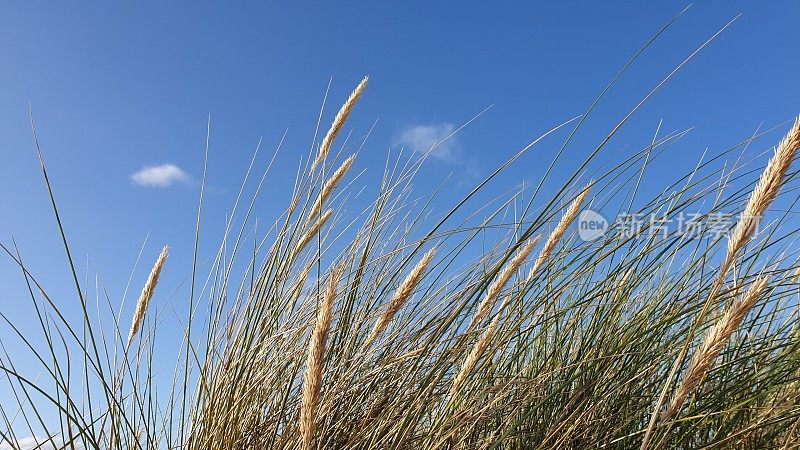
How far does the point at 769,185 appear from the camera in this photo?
1128 millimetres

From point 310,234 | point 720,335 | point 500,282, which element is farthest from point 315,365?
point 310,234

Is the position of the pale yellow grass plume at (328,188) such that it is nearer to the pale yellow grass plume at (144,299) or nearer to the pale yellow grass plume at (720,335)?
the pale yellow grass plume at (144,299)

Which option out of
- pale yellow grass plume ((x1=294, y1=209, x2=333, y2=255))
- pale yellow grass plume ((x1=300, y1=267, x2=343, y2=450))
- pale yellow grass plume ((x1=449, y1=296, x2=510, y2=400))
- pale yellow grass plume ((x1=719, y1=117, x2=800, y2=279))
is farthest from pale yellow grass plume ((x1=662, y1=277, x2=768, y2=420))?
pale yellow grass plume ((x1=294, y1=209, x2=333, y2=255))

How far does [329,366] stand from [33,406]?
0.71 metres

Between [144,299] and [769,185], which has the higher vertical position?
[144,299]

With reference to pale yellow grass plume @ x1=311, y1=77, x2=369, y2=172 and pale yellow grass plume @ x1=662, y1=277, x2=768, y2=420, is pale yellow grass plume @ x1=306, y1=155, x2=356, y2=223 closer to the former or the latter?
pale yellow grass plume @ x1=311, y1=77, x2=369, y2=172

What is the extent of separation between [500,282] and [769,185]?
1.98ft

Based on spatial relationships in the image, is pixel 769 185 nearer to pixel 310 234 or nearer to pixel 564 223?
pixel 564 223

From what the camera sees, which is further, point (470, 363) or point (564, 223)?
point (564, 223)

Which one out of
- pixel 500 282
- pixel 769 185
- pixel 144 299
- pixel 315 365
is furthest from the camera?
pixel 144 299

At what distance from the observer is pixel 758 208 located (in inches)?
44.5

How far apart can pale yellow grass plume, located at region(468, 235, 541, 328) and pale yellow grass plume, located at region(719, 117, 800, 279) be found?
1.67 feet

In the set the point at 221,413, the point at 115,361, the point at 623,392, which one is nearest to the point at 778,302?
the point at 623,392

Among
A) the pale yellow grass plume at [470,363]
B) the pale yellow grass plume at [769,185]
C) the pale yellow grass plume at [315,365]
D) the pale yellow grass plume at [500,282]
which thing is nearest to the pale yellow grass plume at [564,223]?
the pale yellow grass plume at [500,282]
